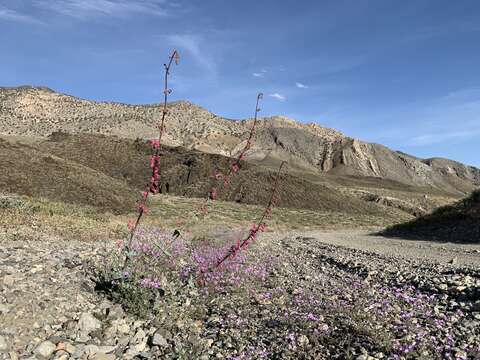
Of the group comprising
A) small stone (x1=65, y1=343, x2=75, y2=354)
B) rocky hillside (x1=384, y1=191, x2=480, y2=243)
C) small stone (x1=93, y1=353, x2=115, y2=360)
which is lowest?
small stone (x1=93, y1=353, x2=115, y2=360)

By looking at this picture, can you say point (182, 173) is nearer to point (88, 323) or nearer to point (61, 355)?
point (88, 323)

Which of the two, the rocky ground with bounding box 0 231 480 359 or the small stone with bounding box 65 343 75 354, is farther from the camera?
the rocky ground with bounding box 0 231 480 359

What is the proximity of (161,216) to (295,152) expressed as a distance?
112017 millimetres

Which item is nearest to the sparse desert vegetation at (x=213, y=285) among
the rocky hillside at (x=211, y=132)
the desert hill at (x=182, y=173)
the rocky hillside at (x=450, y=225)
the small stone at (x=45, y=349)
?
the small stone at (x=45, y=349)

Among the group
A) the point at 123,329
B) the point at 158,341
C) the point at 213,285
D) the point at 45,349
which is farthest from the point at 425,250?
the point at 45,349

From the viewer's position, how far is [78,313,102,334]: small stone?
706cm

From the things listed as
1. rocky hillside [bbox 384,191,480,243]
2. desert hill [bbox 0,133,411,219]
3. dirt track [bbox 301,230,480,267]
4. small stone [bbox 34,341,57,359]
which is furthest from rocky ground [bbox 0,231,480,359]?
desert hill [bbox 0,133,411,219]

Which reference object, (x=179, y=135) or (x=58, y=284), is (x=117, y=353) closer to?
(x=58, y=284)

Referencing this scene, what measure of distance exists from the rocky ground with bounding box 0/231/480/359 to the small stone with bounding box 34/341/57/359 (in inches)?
0.5

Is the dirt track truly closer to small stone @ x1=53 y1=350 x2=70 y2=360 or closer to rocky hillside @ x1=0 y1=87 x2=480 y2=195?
small stone @ x1=53 y1=350 x2=70 y2=360

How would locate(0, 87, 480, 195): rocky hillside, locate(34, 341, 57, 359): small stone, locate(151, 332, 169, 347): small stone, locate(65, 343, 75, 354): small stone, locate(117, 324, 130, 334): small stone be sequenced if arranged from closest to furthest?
locate(34, 341, 57, 359): small stone → locate(65, 343, 75, 354): small stone → locate(151, 332, 169, 347): small stone → locate(117, 324, 130, 334): small stone → locate(0, 87, 480, 195): rocky hillside

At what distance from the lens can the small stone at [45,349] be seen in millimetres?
6145

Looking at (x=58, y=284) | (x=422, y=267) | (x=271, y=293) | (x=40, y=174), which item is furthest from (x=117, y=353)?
(x=40, y=174)

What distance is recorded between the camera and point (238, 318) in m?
8.73
